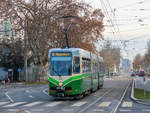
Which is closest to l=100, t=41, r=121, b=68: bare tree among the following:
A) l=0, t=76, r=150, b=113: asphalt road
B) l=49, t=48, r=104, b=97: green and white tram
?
l=0, t=76, r=150, b=113: asphalt road

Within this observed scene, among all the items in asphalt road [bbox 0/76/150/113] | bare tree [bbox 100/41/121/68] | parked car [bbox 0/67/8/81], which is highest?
bare tree [bbox 100/41/121/68]

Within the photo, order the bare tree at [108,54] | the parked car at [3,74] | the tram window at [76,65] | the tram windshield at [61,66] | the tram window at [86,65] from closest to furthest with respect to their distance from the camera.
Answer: the tram windshield at [61,66], the tram window at [76,65], the tram window at [86,65], the parked car at [3,74], the bare tree at [108,54]

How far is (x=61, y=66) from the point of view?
21.4m

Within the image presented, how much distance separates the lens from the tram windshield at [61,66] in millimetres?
21234

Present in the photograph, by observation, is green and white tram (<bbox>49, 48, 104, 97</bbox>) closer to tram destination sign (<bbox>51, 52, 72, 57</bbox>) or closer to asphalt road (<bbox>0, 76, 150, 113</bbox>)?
tram destination sign (<bbox>51, 52, 72, 57</bbox>)

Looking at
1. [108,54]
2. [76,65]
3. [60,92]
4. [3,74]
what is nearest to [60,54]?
[76,65]

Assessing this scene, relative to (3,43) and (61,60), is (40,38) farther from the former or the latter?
(61,60)

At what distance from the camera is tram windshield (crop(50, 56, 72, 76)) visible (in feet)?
69.7

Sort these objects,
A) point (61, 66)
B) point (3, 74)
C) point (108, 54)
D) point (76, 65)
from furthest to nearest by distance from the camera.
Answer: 1. point (108, 54)
2. point (3, 74)
3. point (76, 65)
4. point (61, 66)

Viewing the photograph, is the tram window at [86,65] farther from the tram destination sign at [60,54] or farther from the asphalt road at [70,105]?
the asphalt road at [70,105]

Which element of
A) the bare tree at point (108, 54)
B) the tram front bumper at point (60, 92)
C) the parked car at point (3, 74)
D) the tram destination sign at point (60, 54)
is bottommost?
the tram front bumper at point (60, 92)

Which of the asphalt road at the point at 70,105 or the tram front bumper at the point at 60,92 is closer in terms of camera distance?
the asphalt road at the point at 70,105

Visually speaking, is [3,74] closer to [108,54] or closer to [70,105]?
[108,54]

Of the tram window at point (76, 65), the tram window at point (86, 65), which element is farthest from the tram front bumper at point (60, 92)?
the tram window at point (86, 65)
